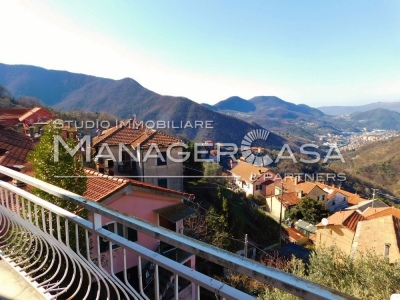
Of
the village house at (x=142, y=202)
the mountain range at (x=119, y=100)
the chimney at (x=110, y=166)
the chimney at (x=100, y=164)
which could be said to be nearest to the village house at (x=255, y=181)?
the chimney at (x=110, y=166)

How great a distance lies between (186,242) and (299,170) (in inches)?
2316

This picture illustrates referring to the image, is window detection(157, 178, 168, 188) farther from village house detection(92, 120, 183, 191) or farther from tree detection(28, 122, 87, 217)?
tree detection(28, 122, 87, 217)

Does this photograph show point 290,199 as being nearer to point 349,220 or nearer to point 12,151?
point 349,220

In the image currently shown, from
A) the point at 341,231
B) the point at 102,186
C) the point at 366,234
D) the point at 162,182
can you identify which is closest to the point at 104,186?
the point at 102,186

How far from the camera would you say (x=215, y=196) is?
18500 millimetres

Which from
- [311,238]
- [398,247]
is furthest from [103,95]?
[398,247]

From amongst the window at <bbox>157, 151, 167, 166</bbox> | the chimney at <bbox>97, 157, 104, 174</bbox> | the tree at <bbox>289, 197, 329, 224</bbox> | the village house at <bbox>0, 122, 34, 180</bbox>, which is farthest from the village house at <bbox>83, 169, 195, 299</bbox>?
the tree at <bbox>289, 197, 329, 224</bbox>

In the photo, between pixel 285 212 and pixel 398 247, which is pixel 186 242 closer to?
pixel 398 247

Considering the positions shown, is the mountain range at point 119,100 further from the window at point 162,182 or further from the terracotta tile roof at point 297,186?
the window at point 162,182

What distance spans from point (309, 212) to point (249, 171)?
13639 millimetres

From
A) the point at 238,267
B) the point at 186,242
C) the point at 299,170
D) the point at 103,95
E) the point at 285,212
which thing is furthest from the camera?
the point at 103,95

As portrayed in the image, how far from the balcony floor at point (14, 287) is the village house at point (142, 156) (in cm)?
1130

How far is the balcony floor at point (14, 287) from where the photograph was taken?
211cm

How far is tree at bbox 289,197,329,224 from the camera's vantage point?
24.7 meters
